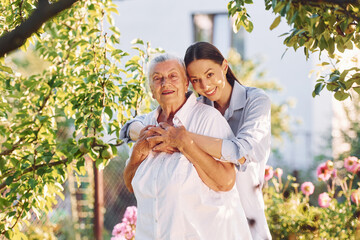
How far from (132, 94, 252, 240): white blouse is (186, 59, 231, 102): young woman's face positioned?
0.28m

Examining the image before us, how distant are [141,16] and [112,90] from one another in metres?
10.0

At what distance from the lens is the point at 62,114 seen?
10.2ft

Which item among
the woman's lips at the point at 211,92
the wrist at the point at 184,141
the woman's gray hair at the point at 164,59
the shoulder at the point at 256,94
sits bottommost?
the wrist at the point at 184,141

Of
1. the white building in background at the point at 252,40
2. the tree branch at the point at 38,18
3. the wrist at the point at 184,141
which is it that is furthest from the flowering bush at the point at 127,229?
the white building in background at the point at 252,40

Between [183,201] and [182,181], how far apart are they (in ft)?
0.25

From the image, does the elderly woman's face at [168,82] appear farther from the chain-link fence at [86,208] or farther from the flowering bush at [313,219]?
the chain-link fence at [86,208]

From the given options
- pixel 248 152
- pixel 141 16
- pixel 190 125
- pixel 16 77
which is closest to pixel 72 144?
pixel 16 77

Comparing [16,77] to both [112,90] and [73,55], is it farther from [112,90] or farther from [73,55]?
[112,90]

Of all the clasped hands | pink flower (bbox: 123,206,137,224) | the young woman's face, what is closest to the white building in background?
pink flower (bbox: 123,206,137,224)

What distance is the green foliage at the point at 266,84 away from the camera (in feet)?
35.0

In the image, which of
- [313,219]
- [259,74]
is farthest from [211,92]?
[259,74]

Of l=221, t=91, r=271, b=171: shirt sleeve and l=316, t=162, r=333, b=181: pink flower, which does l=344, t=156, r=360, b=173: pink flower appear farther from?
l=221, t=91, r=271, b=171: shirt sleeve

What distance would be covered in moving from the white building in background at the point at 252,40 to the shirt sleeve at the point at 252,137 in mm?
8644

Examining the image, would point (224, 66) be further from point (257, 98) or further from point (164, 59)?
point (164, 59)
